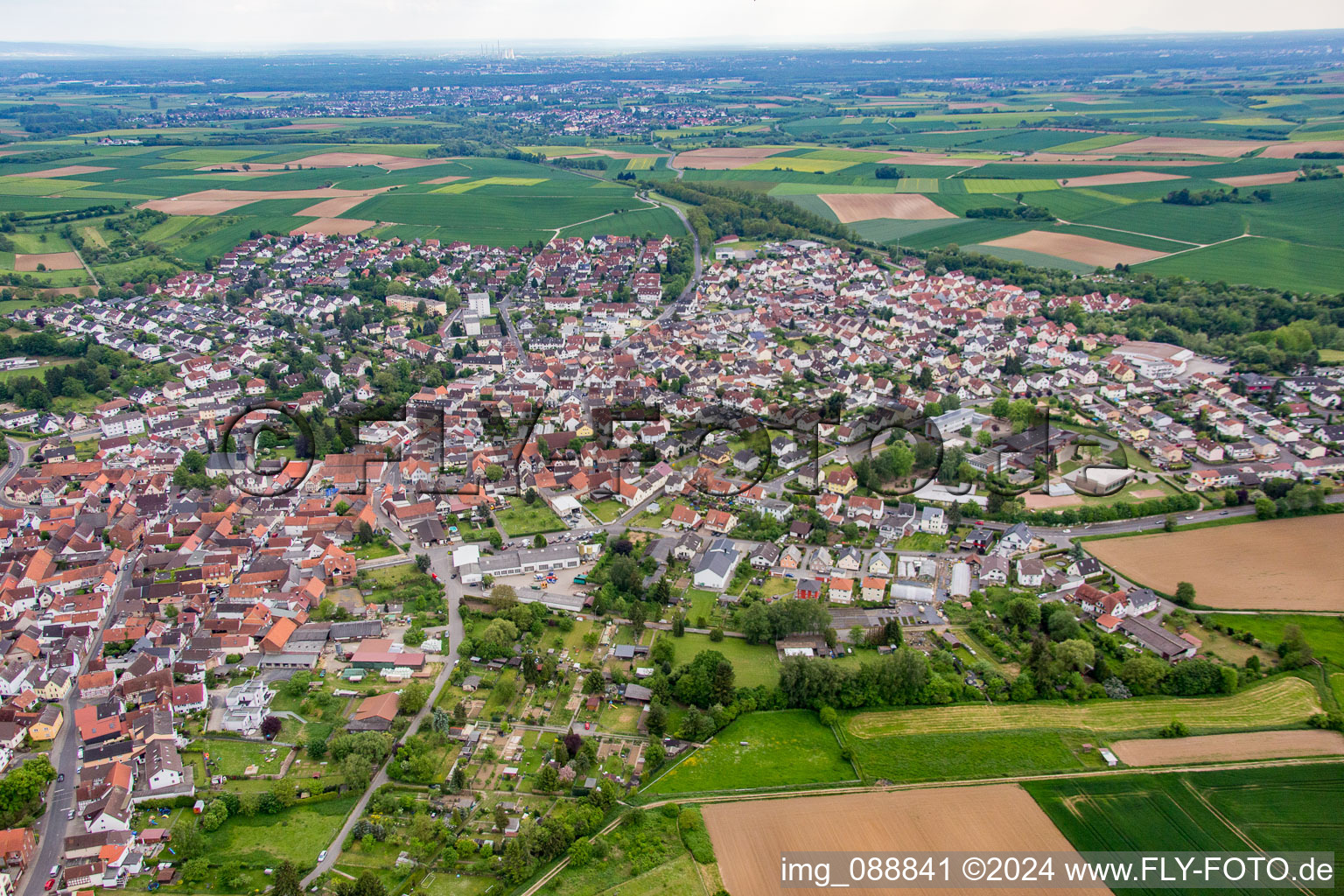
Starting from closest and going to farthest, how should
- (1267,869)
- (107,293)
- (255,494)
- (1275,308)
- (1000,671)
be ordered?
(1267,869), (1000,671), (255,494), (1275,308), (107,293)

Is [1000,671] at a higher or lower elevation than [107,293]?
lower

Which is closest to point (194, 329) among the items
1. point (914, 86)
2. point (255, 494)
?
point (255, 494)

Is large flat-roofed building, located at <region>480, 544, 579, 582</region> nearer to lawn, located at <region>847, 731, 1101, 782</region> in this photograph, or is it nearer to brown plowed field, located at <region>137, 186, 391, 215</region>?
lawn, located at <region>847, 731, 1101, 782</region>

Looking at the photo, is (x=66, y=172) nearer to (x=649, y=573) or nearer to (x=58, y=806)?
(x=58, y=806)

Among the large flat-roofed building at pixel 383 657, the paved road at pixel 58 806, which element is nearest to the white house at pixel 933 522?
the large flat-roofed building at pixel 383 657

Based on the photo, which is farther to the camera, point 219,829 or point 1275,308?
point 1275,308

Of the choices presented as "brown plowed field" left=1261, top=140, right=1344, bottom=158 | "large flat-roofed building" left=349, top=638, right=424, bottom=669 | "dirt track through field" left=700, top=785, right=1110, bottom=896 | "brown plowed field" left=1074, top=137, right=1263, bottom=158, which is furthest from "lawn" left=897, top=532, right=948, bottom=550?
"brown plowed field" left=1074, top=137, right=1263, bottom=158

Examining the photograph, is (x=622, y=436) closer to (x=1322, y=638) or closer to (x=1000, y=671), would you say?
(x=1000, y=671)
